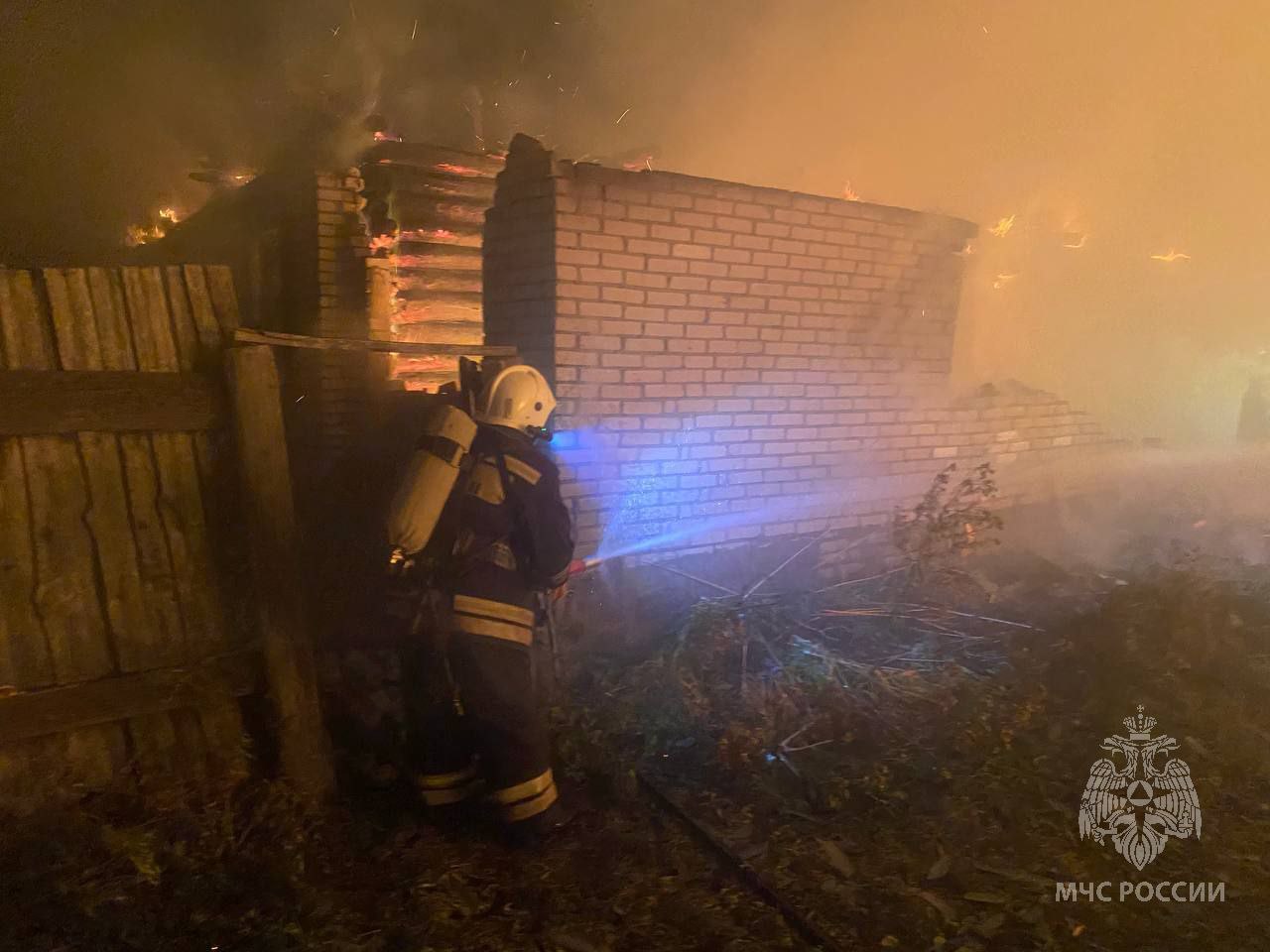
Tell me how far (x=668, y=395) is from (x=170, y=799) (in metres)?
3.13

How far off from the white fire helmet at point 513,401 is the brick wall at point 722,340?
803 millimetres

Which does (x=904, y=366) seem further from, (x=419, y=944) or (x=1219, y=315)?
(x=1219, y=315)

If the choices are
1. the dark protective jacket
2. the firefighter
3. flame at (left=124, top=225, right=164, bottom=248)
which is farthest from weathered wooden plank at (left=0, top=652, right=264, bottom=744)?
flame at (left=124, top=225, right=164, bottom=248)

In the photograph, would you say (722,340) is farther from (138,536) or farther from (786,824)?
(138,536)

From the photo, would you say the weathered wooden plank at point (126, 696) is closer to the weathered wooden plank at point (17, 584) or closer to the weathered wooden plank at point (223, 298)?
the weathered wooden plank at point (17, 584)

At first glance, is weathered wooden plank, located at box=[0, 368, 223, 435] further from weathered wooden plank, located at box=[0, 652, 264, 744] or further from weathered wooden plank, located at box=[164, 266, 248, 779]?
weathered wooden plank, located at box=[0, 652, 264, 744]

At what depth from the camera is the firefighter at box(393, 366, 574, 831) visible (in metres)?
3.07

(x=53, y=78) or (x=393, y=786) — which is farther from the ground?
(x=53, y=78)

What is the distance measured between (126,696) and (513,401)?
1.87m

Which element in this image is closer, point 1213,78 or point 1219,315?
point 1213,78

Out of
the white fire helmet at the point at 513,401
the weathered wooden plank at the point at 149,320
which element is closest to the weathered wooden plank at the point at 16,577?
the weathered wooden plank at the point at 149,320

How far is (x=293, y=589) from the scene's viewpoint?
308 cm

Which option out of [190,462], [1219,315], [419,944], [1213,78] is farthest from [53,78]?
[1219,315]

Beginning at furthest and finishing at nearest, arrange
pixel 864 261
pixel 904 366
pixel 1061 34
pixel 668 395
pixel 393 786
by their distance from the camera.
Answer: pixel 1061 34
pixel 904 366
pixel 864 261
pixel 668 395
pixel 393 786
